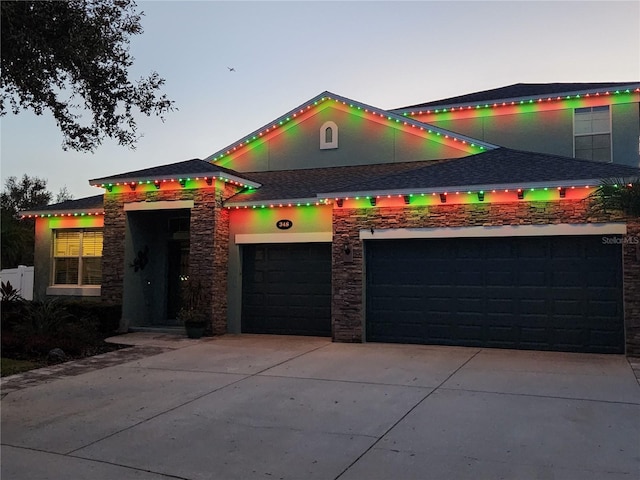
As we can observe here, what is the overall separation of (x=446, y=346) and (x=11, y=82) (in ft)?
30.8

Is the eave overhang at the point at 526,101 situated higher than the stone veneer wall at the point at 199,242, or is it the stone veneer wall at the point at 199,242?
the eave overhang at the point at 526,101

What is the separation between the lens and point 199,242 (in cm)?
1371

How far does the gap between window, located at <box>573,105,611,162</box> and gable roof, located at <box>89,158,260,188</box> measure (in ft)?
31.4

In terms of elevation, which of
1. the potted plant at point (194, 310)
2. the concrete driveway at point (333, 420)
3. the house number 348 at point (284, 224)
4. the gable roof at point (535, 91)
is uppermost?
the gable roof at point (535, 91)

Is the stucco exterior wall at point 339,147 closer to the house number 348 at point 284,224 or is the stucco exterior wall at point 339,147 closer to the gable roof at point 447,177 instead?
the gable roof at point 447,177

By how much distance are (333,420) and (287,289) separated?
7524 mm

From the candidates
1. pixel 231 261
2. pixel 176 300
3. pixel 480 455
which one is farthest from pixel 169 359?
pixel 480 455

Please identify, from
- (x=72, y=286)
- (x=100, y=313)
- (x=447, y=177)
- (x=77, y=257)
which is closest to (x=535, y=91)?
(x=447, y=177)

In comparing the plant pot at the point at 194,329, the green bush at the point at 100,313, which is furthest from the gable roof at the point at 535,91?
the green bush at the point at 100,313

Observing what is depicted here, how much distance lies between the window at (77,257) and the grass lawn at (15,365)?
220 inches

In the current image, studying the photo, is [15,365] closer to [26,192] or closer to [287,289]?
[287,289]

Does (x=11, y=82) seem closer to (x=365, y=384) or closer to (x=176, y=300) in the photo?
(x=365, y=384)

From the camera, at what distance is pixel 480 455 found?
200 inches

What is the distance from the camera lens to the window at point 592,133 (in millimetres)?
15562
